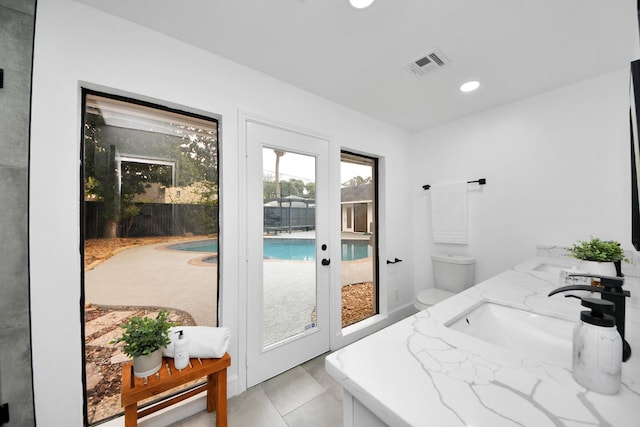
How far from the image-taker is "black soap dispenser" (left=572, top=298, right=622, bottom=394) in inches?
19.9

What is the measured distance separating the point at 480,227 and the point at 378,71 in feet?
6.21

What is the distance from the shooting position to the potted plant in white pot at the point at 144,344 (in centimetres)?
117

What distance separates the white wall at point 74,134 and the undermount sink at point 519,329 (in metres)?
1.41

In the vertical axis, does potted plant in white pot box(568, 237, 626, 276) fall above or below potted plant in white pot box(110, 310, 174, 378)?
above

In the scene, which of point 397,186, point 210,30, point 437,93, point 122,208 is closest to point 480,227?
point 397,186

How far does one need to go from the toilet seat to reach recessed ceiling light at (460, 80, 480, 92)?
188 centimetres

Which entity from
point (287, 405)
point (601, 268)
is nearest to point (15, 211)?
point (287, 405)

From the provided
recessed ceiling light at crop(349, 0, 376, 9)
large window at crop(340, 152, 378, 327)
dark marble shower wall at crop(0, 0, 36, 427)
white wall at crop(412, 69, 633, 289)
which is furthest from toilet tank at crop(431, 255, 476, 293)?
dark marble shower wall at crop(0, 0, 36, 427)

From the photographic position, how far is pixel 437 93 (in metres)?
2.14

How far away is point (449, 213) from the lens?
8.79 feet

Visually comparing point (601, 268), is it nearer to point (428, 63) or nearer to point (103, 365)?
point (428, 63)

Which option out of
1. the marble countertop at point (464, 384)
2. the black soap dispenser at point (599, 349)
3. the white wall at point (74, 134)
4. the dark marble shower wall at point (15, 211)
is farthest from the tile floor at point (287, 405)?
the black soap dispenser at point (599, 349)

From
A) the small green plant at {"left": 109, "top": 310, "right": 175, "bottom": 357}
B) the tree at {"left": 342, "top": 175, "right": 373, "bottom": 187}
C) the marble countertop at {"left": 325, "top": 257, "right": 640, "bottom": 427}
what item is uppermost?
the tree at {"left": 342, "top": 175, "right": 373, "bottom": 187}

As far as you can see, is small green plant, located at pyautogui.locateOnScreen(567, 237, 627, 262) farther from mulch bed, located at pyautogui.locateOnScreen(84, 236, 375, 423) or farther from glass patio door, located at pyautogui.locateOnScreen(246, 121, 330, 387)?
mulch bed, located at pyautogui.locateOnScreen(84, 236, 375, 423)
